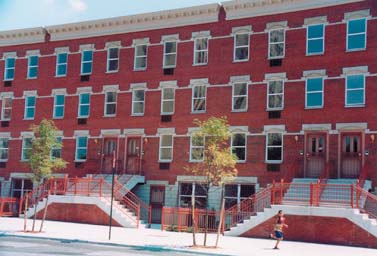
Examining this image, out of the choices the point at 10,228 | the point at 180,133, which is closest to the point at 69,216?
the point at 10,228

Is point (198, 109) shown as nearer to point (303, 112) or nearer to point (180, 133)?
point (180, 133)

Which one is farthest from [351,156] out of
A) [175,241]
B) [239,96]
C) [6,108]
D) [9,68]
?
[9,68]

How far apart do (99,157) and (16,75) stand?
10.5 metres

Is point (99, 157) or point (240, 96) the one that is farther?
point (99, 157)

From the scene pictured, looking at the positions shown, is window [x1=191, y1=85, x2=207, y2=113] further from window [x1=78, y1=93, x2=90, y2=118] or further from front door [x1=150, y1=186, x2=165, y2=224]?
window [x1=78, y1=93, x2=90, y2=118]

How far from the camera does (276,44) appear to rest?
32.0 m

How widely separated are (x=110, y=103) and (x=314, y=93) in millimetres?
14310

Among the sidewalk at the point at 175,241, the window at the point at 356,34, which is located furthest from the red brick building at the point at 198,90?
the sidewalk at the point at 175,241

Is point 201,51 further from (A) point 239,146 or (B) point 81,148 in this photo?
(B) point 81,148

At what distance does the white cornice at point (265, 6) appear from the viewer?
101ft

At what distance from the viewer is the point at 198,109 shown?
34094 millimetres

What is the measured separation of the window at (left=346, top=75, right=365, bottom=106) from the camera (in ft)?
95.0

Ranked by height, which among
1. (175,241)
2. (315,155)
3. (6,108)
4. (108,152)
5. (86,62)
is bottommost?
(175,241)

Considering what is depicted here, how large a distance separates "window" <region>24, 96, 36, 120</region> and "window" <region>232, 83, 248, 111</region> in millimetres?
16148
